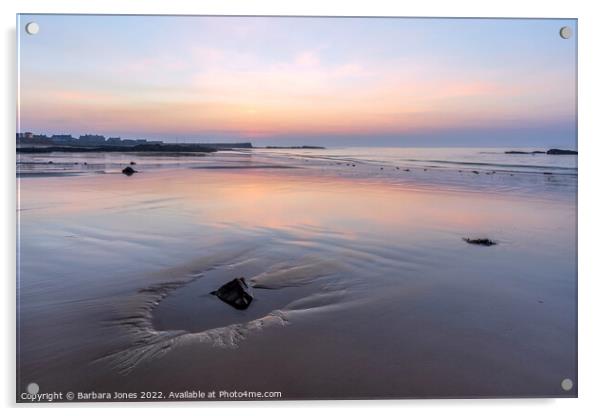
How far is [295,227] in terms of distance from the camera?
3.92 meters

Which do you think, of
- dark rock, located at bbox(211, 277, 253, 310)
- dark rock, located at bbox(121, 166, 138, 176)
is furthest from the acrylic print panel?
dark rock, located at bbox(121, 166, 138, 176)

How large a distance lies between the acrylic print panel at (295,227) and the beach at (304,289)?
0.05 feet

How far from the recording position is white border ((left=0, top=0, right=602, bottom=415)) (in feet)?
8.80

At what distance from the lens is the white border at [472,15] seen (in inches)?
106

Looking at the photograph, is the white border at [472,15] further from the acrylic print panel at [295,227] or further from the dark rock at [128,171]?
the dark rock at [128,171]

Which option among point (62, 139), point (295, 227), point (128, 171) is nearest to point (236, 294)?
point (295, 227)

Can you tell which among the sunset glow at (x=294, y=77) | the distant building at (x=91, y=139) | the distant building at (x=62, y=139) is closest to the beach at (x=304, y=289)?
the distant building at (x=62, y=139)

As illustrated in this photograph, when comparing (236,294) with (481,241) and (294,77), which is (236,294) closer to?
(294,77)

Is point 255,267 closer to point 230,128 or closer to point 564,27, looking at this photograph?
point 230,128

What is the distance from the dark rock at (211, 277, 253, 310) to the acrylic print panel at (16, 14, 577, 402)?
0.01 m

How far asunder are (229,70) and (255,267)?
1406 millimetres

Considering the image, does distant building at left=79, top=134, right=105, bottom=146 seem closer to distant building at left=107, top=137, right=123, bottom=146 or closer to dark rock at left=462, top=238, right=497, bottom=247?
distant building at left=107, top=137, right=123, bottom=146

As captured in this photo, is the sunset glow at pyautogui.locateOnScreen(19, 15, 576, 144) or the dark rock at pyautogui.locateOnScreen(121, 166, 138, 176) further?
the dark rock at pyautogui.locateOnScreen(121, 166, 138, 176)

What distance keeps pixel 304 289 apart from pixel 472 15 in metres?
2.04
